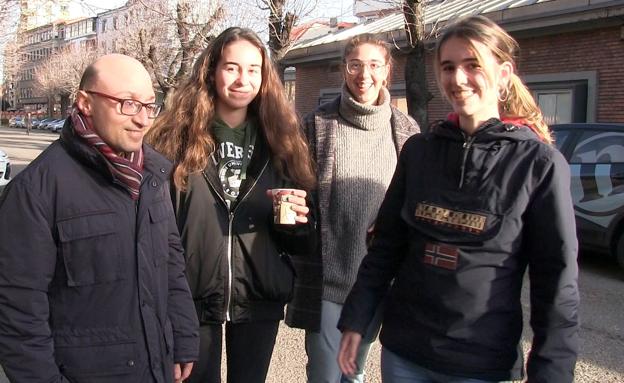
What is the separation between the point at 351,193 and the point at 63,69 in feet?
162

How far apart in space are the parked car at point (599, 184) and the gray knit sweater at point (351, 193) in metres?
5.05

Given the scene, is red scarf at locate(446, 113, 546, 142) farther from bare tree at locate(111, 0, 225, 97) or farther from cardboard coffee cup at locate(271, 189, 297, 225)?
bare tree at locate(111, 0, 225, 97)

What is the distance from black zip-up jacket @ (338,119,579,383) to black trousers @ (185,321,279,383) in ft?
2.78

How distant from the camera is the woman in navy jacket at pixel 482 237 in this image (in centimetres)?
166

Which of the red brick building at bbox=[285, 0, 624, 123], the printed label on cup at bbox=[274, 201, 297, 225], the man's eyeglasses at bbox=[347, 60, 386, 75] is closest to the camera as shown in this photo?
the printed label on cup at bbox=[274, 201, 297, 225]

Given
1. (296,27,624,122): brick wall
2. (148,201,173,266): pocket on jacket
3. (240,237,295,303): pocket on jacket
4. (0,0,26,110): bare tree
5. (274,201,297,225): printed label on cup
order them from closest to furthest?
(148,201,173,266): pocket on jacket
(274,201,297,225): printed label on cup
(240,237,295,303): pocket on jacket
(0,0,26,110): bare tree
(296,27,624,122): brick wall

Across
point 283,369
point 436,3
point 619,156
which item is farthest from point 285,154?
point 436,3

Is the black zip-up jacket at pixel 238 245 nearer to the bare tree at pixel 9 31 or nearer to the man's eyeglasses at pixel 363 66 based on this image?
the man's eyeglasses at pixel 363 66

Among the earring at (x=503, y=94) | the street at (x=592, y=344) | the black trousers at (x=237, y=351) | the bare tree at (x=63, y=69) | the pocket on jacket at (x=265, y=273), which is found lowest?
the street at (x=592, y=344)

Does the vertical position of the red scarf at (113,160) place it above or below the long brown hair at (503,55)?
below

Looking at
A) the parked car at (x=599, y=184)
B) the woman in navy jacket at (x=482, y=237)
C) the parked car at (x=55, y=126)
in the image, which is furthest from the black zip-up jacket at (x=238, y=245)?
the parked car at (x=55, y=126)

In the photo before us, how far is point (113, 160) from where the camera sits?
191 centimetres

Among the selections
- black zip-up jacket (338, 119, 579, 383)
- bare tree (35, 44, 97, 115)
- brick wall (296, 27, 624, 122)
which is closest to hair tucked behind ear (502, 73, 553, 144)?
black zip-up jacket (338, 119, 579, 383)

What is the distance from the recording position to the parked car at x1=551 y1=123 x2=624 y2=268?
22.2 feet
